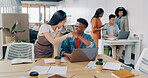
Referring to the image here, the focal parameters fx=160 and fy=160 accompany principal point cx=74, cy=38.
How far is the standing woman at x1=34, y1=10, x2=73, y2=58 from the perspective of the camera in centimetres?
→ 251

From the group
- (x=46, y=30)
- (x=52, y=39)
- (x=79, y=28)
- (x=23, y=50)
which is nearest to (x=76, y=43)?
(x=79, y=28)

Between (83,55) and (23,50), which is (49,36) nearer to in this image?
(23,50)

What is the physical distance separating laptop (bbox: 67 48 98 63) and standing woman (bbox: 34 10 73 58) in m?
0.65

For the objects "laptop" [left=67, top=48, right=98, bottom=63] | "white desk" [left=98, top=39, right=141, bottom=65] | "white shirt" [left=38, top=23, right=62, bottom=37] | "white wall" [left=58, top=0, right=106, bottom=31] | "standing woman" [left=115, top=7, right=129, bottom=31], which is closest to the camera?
"laptop" [left=67, top=48, right=98, bottom=63]

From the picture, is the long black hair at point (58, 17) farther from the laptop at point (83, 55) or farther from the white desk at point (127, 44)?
the white desk at point (127, 44)

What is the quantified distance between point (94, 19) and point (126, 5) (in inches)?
46.9

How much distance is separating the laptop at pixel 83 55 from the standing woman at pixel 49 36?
0.65 m

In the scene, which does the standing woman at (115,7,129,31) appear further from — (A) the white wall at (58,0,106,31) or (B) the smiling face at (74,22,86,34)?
(B) the smiling face at (74,22,86,34)

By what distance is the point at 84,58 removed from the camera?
1926mm

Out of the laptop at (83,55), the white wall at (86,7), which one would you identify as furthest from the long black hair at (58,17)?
the white wall at (86,7)

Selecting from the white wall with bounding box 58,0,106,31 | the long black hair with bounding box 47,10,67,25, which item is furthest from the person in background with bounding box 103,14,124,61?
the long black hair with bounding box 47,10,67,25

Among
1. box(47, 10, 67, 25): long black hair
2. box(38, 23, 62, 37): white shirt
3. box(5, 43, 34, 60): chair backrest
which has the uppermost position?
box(47, 10, 67, 25): long black hair

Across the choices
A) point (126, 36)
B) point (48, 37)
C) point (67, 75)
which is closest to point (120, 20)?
point (126, 36)

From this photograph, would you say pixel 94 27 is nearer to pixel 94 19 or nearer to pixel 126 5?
pixel 94 19
